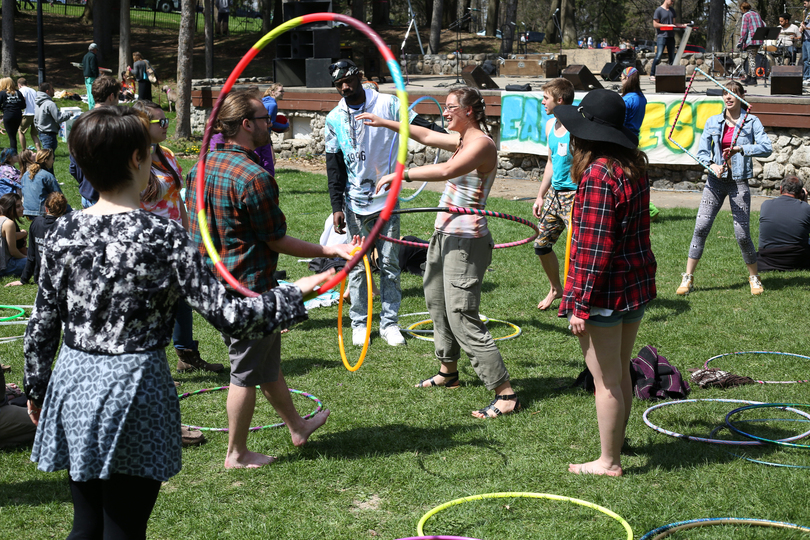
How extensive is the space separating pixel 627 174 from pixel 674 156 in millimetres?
11585

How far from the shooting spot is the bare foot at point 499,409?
5.29 meters

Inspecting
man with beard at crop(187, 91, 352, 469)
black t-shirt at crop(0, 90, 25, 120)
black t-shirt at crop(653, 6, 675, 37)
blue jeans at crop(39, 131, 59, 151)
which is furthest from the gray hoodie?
black t-shirt at crop(653, 6, 675, 37)

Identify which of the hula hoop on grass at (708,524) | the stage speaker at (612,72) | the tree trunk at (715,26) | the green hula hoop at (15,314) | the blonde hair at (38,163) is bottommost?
the green hula hoop at (15,314)

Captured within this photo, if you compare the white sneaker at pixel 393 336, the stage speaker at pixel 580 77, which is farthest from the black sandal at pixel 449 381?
the stage speaker at pixel 580 77

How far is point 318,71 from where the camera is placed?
19.4 metres

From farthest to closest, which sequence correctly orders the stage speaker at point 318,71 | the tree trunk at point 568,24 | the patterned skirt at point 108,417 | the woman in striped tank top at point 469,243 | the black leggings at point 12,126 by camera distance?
1. the tree trunk at point 568,24
2. the stage speaker at point 318,71
3. the black leggings at point 12,126
4. the woman in striped tank top at point 469,243
5. the patterned skirt at point 108,417

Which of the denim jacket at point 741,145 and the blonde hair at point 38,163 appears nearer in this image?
the denim jacket at point 741,145

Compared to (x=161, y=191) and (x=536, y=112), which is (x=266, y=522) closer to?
(x=161, y=191)

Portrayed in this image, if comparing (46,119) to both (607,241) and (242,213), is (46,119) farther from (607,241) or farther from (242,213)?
(607,241)

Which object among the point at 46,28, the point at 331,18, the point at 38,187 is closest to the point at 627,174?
the point at 331,18

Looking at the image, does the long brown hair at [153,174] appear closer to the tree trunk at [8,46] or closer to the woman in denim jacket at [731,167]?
the woman in denim jacket at [731,167]

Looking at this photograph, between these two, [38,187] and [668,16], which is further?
[668,16]

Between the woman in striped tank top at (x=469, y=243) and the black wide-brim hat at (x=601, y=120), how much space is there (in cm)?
113

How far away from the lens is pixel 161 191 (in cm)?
561
